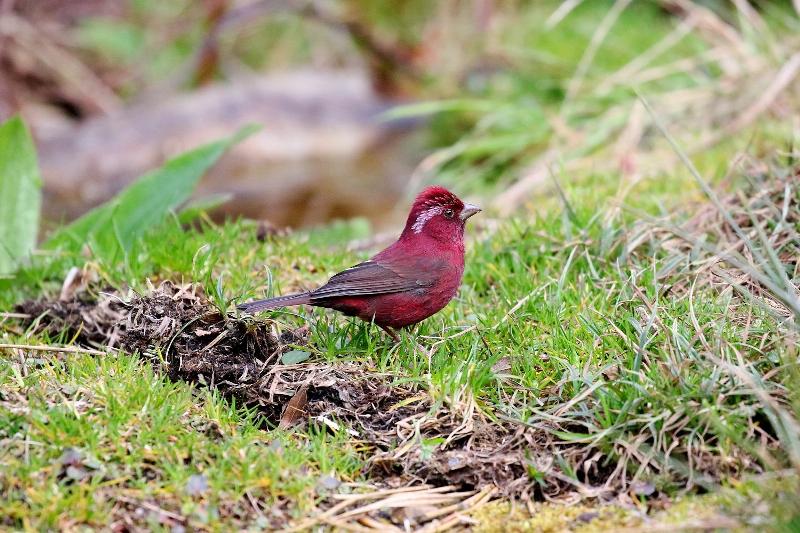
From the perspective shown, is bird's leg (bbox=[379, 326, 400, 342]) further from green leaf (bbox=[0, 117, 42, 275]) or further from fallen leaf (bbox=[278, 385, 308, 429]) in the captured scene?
green leaf (bbox=[0, 117, 42, 275])

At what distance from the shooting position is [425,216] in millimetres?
4367

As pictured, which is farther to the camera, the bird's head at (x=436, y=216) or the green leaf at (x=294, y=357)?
the bird's head at (x=436, y=216)

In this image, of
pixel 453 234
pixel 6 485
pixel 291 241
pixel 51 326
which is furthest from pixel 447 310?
pixel 6 485

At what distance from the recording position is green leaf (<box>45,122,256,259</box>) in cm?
493

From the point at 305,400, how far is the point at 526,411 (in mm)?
812

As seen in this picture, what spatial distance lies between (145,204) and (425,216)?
65.1 inches

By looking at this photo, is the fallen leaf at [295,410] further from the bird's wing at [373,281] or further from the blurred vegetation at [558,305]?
the bird's wing at [373,281]

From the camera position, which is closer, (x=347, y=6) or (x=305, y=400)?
(x=305, y=400)

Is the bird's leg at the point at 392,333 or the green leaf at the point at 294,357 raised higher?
the bird's leg at the point at 392,333

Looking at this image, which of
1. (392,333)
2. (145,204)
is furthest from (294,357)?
(145,204)

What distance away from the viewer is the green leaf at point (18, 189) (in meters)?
4.90

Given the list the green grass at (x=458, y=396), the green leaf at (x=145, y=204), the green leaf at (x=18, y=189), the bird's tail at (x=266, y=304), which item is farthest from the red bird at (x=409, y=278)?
the green leaf at (x=18, y=189)

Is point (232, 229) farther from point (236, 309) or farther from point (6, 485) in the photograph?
point (6, 485)

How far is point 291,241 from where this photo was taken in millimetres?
5051
